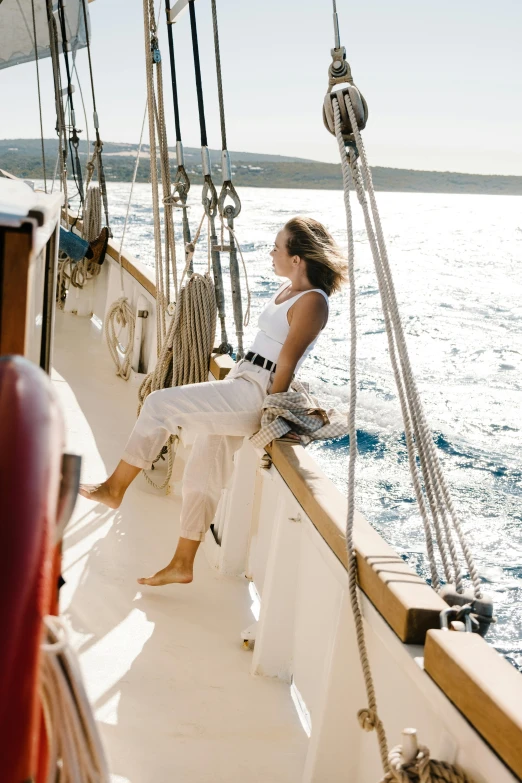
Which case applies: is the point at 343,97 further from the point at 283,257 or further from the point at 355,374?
the point at 283,257

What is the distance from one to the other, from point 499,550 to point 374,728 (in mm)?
3102

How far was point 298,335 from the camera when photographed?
1993mm

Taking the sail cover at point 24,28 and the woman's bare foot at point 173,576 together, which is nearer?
the woman's bare foot at point 173,576

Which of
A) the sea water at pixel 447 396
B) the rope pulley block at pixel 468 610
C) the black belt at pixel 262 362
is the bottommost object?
the sea water at pixel 447 396

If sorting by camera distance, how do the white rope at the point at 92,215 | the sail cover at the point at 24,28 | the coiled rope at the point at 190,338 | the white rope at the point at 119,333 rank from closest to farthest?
the coiled rope at the point at 190,338 → the white rope at the point at 119,333 → the white rope at the point at 92,215 → the sail cover at the point at 24,28

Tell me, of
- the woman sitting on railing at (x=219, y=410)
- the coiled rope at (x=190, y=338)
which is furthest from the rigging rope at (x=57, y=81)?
the woman sitting on railing at (x=219, y=410)

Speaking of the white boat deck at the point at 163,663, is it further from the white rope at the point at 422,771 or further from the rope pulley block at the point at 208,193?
the rope pulley block at the point at 208,193

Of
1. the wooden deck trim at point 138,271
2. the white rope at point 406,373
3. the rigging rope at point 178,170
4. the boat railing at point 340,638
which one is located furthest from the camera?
the wooden deck trim at point 138,271

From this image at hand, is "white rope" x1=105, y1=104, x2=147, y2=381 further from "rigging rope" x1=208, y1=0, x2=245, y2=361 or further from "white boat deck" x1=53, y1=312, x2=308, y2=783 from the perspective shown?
"white boat deck" x1=53, y1=312, x2=308, y2=783

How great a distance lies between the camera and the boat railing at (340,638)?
0.86 meters

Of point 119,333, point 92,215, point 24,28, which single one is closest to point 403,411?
point 119,333

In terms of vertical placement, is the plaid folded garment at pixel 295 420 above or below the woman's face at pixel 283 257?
below

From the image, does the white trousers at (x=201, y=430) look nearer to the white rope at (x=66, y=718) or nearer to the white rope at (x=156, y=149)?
the white rope at (x=156, y=149)

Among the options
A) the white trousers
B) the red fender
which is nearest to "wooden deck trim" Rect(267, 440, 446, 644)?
the white trousers
